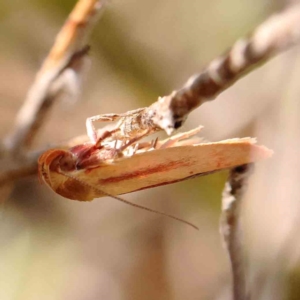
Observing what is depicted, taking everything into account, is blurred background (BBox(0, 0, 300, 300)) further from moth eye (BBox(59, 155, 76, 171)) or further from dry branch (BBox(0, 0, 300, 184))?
moth eye (BBox(59, 155, 76, 171))

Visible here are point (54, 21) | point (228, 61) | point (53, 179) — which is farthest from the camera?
point (54, 21)

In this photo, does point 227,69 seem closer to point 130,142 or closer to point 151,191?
point 130,142

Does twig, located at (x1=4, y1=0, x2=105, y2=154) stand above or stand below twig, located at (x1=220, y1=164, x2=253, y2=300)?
above

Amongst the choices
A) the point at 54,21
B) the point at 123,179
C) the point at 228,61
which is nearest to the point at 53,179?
the point at 123,179

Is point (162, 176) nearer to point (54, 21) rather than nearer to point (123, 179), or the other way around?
point (123, 179)

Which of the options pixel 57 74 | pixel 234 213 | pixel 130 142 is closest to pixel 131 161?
pixel 130 142

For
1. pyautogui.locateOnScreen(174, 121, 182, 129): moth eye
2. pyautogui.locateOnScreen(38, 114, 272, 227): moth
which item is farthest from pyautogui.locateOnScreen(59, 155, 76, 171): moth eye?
pyautogui.locateOnScreen(174, 121, 182, 129): moth eye
